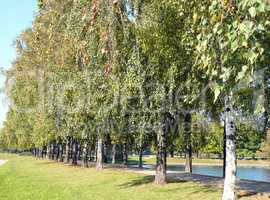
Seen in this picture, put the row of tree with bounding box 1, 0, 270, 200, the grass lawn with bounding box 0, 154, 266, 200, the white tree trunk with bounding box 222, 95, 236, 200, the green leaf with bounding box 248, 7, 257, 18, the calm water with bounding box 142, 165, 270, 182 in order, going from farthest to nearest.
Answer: the calm water with bounding box 142, 165, 270, 182 < the grass lawn with bounding box 0, 154, 266, 200 < the white tree trunk with bounding box 222, 95, 236, 200 < the row of tree with bounding box 1, 0, 270, 200 < the green leaf with bounding box 248, 7, 257, 18

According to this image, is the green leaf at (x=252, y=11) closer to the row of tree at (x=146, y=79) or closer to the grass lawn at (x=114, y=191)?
the row of tree at (x=146, y=79)

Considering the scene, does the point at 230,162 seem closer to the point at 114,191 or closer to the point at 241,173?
the point at 114,191

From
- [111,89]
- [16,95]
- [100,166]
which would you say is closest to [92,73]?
[111,89]

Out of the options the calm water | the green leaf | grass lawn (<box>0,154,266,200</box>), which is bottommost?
grass lawn (<box>0,154,266,200</box>)

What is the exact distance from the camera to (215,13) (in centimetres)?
532

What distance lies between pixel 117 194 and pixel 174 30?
23.7 ft

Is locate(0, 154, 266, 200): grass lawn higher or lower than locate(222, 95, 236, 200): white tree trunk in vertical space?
lower

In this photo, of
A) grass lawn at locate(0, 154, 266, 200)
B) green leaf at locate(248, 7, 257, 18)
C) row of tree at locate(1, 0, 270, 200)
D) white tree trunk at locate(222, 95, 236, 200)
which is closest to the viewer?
green leaf at locate(248, 7, 257, 18)

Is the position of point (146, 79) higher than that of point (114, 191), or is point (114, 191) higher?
point (146, 79)

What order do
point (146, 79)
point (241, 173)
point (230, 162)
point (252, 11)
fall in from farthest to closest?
point (241, 173)
point (146, 79)
point (230, 162)
point (252, 11)

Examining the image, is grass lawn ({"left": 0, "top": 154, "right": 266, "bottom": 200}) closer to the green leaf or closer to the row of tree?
the row of tree

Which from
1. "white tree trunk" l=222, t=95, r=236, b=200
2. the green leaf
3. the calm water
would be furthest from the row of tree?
the calm water

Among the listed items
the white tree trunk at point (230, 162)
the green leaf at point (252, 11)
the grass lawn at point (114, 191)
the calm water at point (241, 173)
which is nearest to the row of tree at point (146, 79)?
the white tree trunk at point (230, 162)

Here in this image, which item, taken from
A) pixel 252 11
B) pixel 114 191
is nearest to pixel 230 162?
pixel 114 191
